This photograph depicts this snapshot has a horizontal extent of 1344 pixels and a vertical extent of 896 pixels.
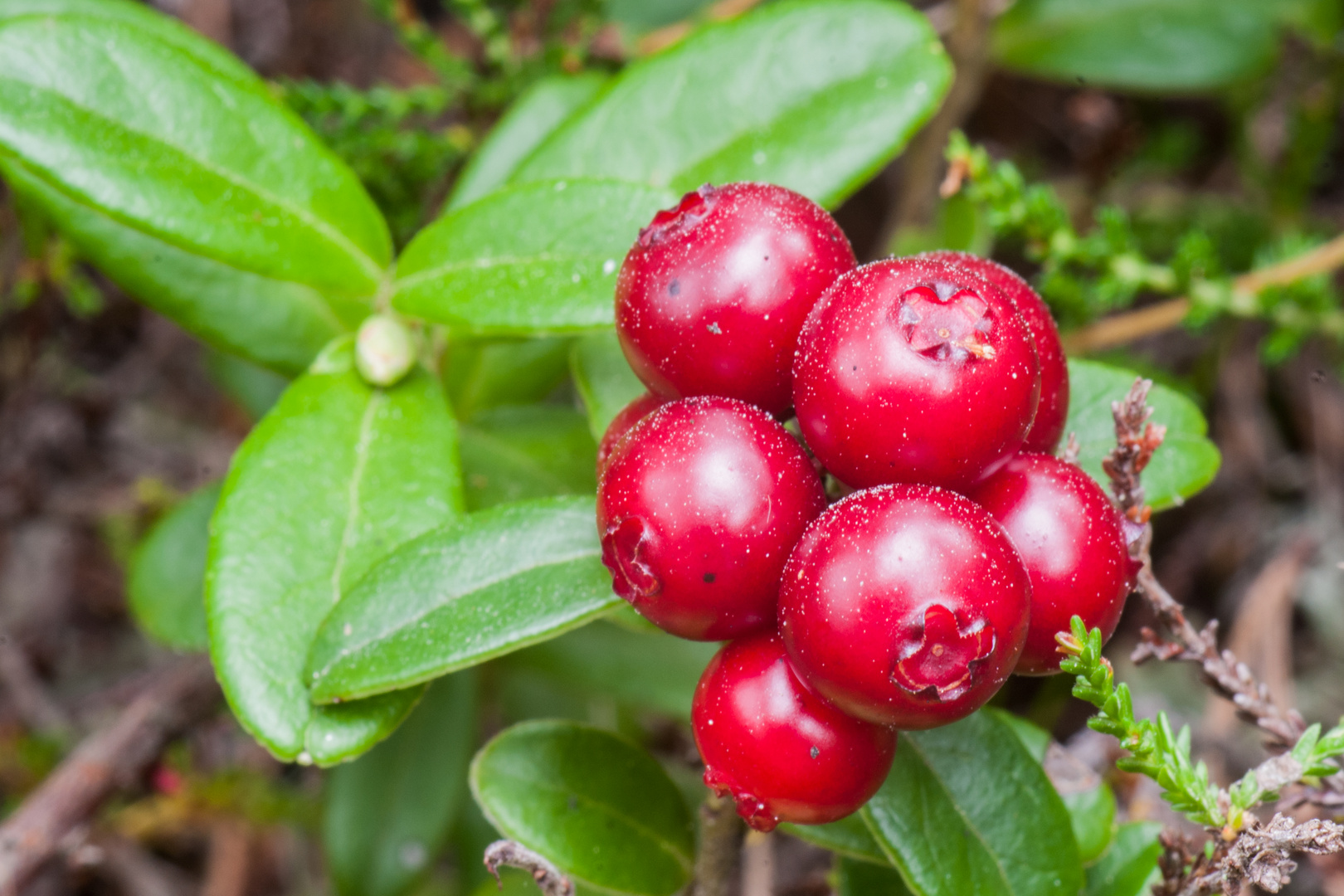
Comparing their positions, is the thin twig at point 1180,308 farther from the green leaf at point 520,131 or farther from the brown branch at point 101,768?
the brown branch at point 101,768

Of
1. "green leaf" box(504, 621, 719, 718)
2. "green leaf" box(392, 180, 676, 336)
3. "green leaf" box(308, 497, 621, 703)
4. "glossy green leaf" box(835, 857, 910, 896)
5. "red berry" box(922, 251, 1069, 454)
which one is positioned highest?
"green leaf" box(392, 180, 676, 336)

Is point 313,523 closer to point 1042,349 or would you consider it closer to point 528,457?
point 528,457

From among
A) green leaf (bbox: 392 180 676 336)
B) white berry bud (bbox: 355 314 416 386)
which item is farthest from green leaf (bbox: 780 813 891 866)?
white berry bud (bbox: 355 314 416 386)

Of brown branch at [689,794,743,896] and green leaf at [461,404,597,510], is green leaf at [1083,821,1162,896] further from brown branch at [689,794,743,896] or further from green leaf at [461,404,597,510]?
green leaf at [461,404,597,510]

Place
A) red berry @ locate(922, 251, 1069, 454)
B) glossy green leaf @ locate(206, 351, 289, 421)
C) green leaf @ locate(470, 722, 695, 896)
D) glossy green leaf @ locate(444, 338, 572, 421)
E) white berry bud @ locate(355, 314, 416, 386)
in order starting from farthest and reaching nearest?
glossy green leaf @ locate(206, 351, 289, 421)
glossy green leaf @ locate(444, 338, 572, 421)
white berry bud @ locate(355, 314, 416, 386)
green leaf @ locate(470, 722, 695, 896)
red berry @ locate(922, 251, 1069, 454)

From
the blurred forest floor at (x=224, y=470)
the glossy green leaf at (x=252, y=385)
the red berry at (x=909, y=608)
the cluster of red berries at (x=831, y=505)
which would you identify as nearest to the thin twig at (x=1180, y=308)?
the blurred forest floor at (x=224, y=470)

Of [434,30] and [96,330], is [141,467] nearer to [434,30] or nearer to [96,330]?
[96,330]

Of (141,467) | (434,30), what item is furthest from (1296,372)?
(141,467)
